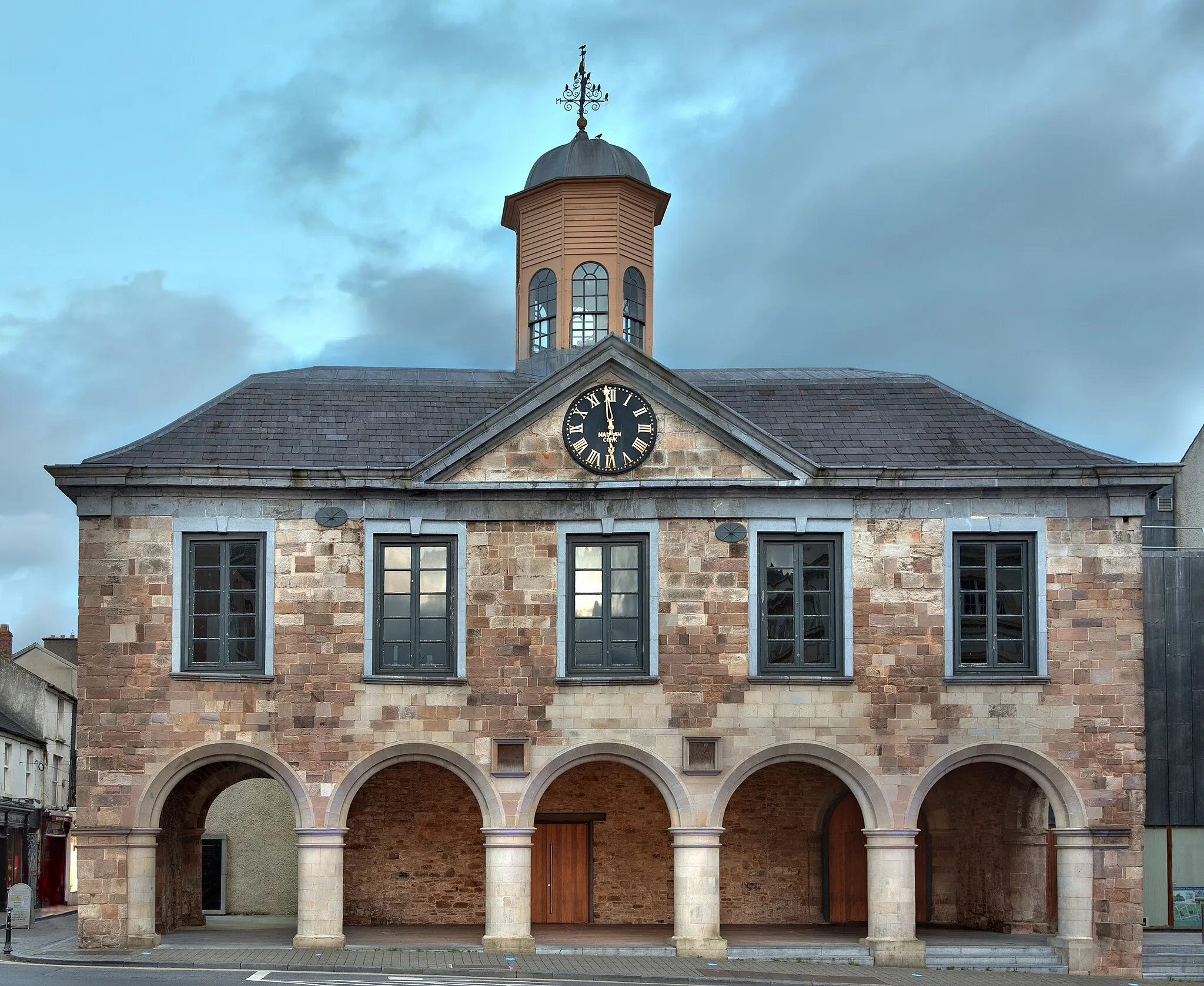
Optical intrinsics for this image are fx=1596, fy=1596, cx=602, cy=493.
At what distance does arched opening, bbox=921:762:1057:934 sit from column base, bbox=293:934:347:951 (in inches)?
406

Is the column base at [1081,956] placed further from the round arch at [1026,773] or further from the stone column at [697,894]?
the stone column at [697,894]

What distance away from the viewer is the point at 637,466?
24656mm

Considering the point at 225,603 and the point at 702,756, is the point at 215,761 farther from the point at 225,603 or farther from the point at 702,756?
the point at 702,756

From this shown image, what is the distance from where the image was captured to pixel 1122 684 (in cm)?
2445

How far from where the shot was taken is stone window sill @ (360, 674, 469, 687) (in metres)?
24.1

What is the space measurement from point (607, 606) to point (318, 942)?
6.58 meters

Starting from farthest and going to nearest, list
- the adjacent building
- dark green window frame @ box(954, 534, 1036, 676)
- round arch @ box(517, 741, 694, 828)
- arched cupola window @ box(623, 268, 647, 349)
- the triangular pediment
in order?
the adjacent building
arched cupola window @ box(623, 268, 647, 349)
dark green window frame @ box(954, 534, 1036, 676)
the triangular pediment
round arch @ box(517, 741, 694, 828)

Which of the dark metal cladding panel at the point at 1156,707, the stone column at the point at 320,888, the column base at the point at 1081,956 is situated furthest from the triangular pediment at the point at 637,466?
the dark metal cladding panel at the point at 1156,707

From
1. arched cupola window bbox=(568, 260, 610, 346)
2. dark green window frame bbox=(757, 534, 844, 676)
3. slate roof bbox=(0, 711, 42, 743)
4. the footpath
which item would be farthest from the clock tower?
slate roof bbox=(0, 711, 42, 743)

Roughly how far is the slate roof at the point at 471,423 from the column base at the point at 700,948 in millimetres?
7539

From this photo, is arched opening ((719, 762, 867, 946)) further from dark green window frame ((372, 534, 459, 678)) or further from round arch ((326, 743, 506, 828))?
dark green window frame ((372, 534, 459, 678))

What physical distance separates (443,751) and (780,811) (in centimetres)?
662

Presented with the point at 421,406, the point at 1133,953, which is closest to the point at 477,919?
the point at 421,406

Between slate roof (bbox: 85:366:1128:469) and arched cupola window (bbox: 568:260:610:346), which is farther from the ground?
arched cupola window (bbox: 568:260:610:346)
